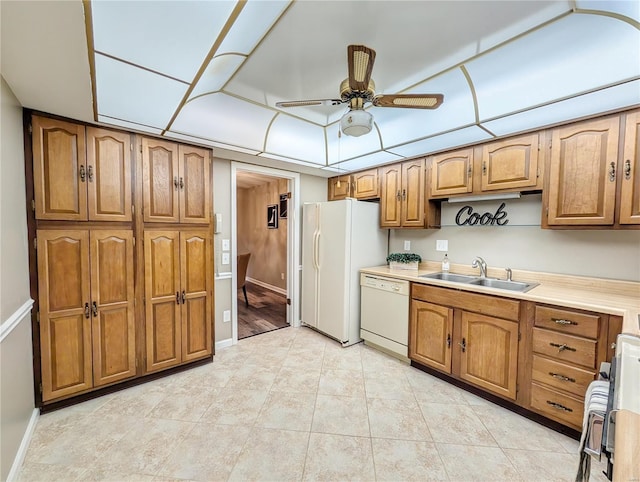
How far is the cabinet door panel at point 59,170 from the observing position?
1.88m

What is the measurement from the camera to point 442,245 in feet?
10.2

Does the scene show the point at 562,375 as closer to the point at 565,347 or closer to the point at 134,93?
the point at 565,347

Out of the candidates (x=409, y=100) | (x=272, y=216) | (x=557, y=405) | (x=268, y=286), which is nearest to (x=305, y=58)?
(x=409, y=100)

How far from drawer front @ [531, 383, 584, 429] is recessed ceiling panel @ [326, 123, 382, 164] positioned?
8.21ft

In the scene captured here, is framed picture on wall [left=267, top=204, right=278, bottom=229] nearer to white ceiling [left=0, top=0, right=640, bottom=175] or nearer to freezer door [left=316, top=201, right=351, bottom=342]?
freezer door [left=316, top=201, right=351, bottom=342]

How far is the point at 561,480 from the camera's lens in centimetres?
148

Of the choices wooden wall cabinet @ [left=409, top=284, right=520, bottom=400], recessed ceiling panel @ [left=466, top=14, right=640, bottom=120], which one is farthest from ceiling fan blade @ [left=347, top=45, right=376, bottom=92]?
wooden wall cabinet @ [left=409, top=284, right=520, bottom=400]

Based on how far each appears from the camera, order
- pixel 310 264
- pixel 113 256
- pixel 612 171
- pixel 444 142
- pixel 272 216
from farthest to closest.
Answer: pixel 272 216, pixel 310 264, pixel 444 142, pixel 113 256, pixel 612 171

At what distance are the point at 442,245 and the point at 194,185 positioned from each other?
9.07ft

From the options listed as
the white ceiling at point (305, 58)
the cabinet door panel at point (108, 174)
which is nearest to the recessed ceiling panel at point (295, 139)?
the white ceiling at point (305, 58)

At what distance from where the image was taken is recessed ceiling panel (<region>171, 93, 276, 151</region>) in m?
2.14

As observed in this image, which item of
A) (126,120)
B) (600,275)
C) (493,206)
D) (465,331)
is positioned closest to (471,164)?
(493,206)

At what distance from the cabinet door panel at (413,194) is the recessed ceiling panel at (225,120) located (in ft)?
5.30

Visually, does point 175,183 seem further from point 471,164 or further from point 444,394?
point 444,394
